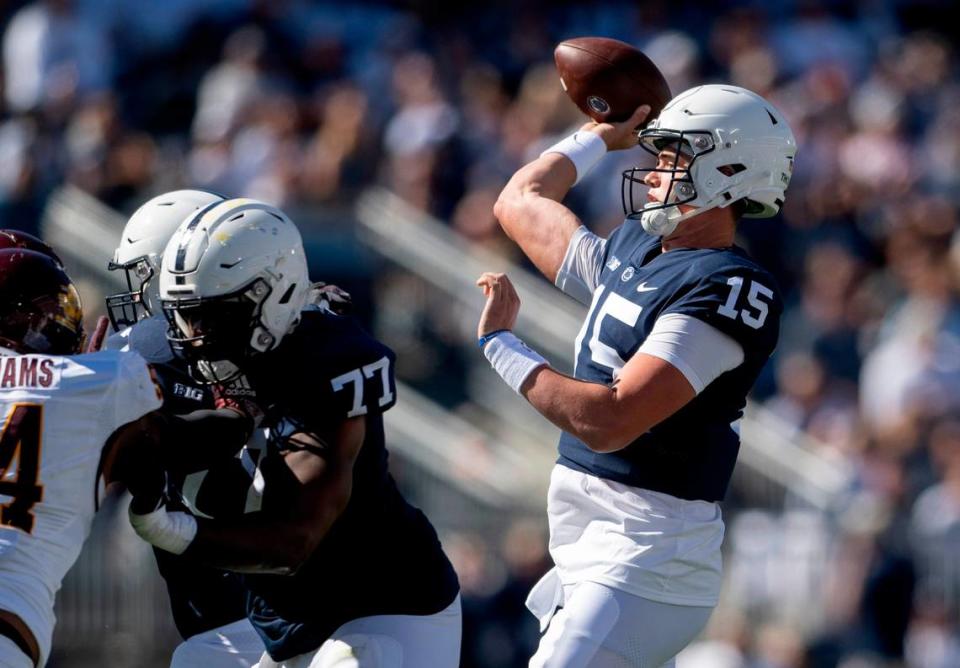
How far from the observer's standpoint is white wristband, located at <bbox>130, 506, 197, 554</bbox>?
4180 mm

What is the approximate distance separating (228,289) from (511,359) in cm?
77

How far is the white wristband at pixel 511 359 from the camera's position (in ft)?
15.0

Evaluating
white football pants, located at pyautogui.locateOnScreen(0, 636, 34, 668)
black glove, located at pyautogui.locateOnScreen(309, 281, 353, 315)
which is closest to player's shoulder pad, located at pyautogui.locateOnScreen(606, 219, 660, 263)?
black glove, located at pyautogui.locateOnScreen(309, 281, 353, 315)

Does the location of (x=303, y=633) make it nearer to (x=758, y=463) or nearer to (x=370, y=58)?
(x=758, y=463)

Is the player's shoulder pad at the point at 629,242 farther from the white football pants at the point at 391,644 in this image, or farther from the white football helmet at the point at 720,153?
the white football pants at the point at 391,644

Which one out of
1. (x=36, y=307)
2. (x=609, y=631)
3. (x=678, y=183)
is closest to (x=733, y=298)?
(x=678, y=183)

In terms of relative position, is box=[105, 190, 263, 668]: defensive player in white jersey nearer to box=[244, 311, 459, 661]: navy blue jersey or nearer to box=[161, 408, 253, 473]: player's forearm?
box=[244, 311, 459, 661]: navy blue jersey

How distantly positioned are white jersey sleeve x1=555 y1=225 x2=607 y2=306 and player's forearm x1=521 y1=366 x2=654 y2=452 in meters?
0.71

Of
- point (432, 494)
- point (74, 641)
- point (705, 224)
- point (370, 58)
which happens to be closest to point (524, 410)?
point (432, 494)

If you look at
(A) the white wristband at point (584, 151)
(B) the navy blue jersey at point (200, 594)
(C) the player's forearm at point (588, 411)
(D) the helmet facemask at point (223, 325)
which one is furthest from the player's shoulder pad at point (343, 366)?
(A) the white wristband at point (584, 151)

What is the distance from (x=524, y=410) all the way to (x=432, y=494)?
0.76 m

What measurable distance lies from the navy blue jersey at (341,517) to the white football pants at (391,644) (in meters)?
0.03

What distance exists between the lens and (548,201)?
17.5ft

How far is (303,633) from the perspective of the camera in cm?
470
